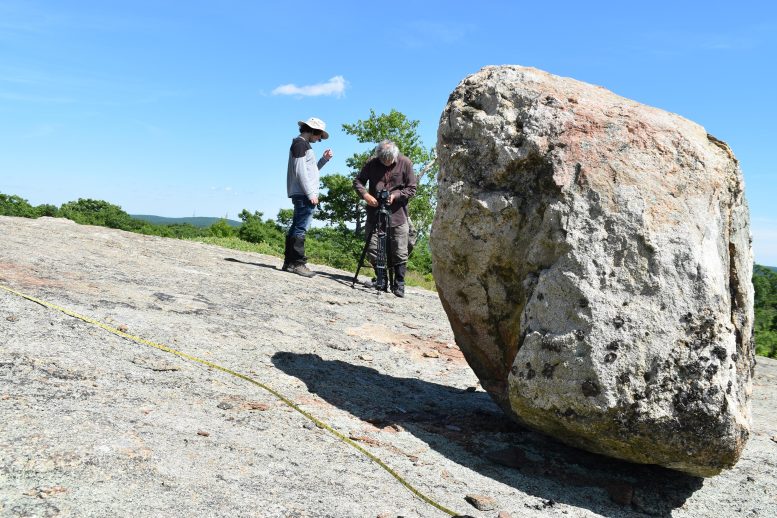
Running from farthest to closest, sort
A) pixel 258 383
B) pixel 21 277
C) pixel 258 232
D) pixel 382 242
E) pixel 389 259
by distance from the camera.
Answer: pixel 258 232
pixel 389 259
pixel 382 242
pixel 21 277
pixel 258 383

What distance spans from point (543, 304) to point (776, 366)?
7.12m

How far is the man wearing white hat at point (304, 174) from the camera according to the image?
32.0ft

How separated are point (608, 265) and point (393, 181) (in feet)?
19.6

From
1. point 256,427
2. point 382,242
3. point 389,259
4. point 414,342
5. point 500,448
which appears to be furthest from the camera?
point 389,259

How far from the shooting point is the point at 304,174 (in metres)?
9.75

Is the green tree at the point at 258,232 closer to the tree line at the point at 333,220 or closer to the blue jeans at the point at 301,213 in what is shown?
the tree line at the point at 333,220

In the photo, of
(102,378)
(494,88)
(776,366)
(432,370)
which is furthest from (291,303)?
(776,366)

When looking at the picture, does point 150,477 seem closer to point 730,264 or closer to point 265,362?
point 265,362

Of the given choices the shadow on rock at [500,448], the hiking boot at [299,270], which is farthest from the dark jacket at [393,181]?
the shadow on rock at [500,448]

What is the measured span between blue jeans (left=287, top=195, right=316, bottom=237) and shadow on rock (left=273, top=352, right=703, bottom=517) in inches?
167

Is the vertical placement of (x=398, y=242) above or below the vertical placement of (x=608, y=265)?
above

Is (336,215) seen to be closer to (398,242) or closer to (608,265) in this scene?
(398,242)

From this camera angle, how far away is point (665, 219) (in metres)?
4.13

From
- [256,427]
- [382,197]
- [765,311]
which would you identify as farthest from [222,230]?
[256,427]
